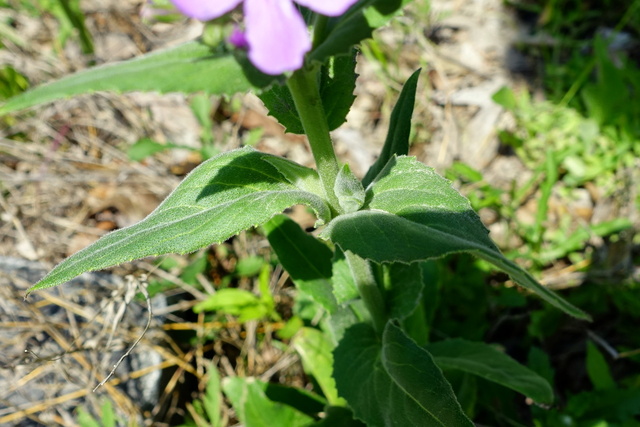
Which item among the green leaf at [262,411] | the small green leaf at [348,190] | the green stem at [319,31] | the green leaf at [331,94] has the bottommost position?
the green leaf at [262,411]

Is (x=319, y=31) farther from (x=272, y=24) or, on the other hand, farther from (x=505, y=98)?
(x=505, y=98)

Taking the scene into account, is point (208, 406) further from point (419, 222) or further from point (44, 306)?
point (419, 222)

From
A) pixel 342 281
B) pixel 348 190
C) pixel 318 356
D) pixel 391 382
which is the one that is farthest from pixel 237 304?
pixel 348 190

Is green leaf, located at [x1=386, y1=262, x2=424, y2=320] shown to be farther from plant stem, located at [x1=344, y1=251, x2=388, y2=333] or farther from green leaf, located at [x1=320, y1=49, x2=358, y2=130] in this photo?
green leaf, located at [x1=320, y1=49, x2=358, y2=130]

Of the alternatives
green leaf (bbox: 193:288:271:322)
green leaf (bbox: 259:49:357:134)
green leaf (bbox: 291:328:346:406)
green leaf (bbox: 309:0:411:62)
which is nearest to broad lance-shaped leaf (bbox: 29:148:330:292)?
green leaf (bbox: 259:49:357:134)

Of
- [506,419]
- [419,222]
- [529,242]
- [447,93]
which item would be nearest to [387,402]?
[419,222]

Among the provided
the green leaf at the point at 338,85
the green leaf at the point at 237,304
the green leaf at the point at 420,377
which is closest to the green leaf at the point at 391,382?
the green leaf at the point at 420,377

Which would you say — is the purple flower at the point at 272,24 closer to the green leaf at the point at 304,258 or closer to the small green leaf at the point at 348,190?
the small green leaf at the point at 348,190
